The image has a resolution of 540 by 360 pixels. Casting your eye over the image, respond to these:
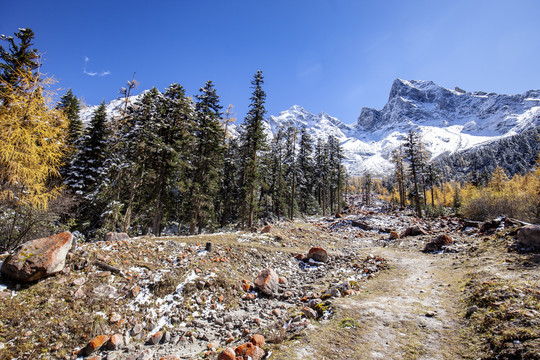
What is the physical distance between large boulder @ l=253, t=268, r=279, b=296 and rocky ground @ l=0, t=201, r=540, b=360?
0.13ft

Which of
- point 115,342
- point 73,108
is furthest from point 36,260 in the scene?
point 73,108

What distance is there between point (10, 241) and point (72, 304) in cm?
801

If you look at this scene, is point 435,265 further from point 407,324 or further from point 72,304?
point 72,304

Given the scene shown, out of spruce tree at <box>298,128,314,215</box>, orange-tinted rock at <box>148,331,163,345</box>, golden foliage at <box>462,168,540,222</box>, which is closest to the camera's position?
orange-tinted rock at <box>148,331,163,345</box>

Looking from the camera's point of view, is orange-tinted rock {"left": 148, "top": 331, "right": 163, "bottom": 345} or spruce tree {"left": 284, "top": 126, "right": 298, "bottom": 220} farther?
spruce tree {"left": 284, "top": 126, "right": 298, "bottom": 220}

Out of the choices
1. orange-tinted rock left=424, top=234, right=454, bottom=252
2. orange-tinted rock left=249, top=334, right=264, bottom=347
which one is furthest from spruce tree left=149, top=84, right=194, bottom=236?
orange-tinted rock left=424, top=234, right=454, bottom=252

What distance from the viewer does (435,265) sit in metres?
11.0

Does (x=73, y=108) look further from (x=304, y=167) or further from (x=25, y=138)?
(x=304, y=167)

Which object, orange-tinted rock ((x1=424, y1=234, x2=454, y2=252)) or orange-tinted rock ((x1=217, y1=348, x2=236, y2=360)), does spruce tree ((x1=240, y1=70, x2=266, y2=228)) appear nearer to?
orange-tinted rock ((x1=424, y1=234, x2=454, y2=252))

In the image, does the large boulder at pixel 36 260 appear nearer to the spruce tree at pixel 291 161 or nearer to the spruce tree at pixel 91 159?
the spruce tree at pixel 91 159

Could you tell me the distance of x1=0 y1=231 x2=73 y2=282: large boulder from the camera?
6.33 m

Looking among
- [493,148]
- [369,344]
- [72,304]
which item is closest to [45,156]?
[72,304]

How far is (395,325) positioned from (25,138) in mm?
15440

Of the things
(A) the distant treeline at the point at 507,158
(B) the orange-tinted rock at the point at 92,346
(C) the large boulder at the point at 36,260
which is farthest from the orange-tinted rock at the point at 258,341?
(A) the distant treeline at the point at 507,158
